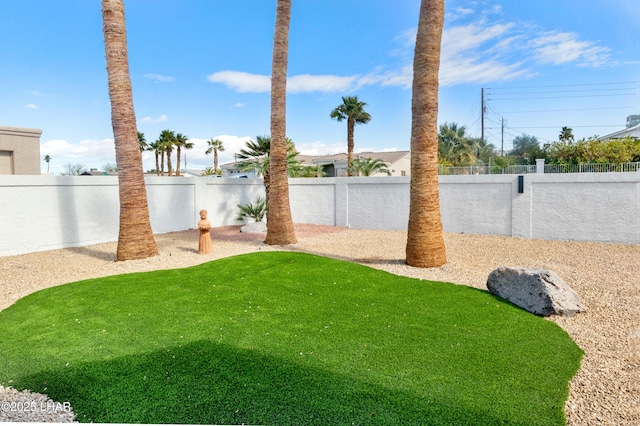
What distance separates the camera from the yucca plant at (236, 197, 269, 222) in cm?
1678

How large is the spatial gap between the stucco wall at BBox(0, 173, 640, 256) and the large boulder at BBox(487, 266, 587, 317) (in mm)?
6618

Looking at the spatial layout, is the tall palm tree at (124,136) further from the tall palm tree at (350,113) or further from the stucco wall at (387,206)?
the tall palm tree at (350,113)

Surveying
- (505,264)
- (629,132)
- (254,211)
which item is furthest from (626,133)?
(254,211)

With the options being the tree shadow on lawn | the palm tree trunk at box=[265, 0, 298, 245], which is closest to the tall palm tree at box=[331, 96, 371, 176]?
the palm tree trunk at box=[265, 0, 298, 245]

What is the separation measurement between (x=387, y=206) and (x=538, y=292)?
30.3 feet

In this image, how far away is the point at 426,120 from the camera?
8312mm

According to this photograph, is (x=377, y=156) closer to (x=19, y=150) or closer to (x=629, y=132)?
(x=629, y=132)

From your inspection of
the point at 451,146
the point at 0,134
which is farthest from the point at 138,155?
the point at 451,146

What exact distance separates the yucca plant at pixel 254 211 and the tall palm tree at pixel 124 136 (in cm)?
702

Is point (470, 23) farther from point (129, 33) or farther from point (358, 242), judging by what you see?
point (129, 33)

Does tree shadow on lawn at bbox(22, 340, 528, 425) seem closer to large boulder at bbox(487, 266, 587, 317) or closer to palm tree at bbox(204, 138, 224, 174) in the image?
large boulder at bbox(487, 266, 587, 317)

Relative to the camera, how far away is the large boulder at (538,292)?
5.97 m

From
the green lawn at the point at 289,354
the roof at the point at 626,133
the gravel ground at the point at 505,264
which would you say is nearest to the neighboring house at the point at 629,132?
the roof at the point at 626,133

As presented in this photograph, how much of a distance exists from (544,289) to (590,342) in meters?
1.12
